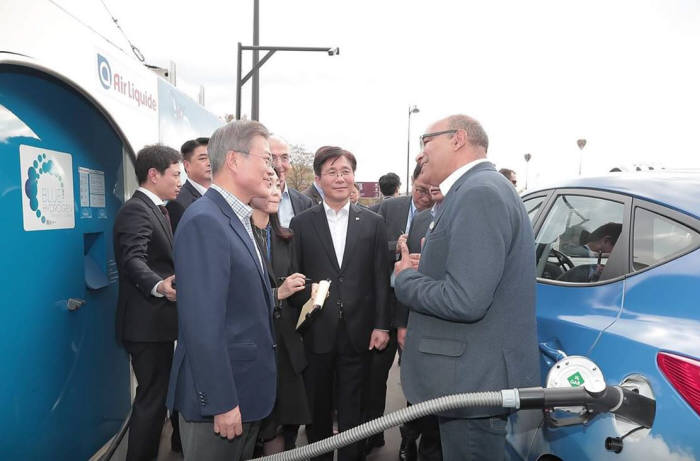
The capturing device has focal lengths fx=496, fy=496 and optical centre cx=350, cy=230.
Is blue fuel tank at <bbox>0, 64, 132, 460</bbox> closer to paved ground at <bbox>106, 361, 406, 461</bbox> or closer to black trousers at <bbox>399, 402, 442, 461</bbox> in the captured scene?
paved ground at <bbox>106, 361, 406, 461</bbox>

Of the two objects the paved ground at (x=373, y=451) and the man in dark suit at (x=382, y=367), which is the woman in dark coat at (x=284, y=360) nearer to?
the man in dark suit at (x=382, y=367)

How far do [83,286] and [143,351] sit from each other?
617 millimetres

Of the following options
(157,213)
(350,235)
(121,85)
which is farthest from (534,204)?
(121,85)

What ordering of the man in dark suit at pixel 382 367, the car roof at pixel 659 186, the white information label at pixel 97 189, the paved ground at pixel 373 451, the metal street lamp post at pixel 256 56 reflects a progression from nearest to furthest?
the car roof at pixel 659 186, the white information label at pixel 97 189, the paved ground at pixel 373 451, the man in dark suit at pixel 382 367, the metal street lamp post at pixel 256 56

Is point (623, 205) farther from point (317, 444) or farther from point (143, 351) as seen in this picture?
point (143, 351)

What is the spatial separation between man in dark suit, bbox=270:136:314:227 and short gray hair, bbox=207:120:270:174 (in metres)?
1.83

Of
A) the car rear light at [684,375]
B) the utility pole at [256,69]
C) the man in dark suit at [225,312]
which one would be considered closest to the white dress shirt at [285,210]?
the man in dark suit at [225,312]

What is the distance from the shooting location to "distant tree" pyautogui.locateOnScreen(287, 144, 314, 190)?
36.9m

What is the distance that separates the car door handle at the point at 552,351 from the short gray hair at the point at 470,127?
97 centimetres

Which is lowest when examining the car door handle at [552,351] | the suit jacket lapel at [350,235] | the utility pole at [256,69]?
the car door handle at [552,351]

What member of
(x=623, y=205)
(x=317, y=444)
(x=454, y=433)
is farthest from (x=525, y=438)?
(x=623, y=205)

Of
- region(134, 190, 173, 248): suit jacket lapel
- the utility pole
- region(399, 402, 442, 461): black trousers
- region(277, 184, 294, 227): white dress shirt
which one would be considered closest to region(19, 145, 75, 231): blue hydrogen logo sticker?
region(134, 190, 173, 248): suit jacket lapel

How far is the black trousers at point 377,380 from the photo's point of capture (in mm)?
3932

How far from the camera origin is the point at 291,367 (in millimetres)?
3043
